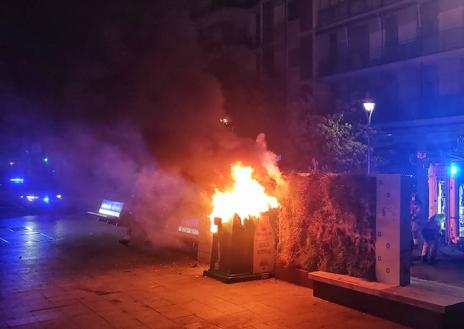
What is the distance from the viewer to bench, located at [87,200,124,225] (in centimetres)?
1789

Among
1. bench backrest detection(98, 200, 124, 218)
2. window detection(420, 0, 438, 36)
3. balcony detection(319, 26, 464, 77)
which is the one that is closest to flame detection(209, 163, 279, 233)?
bench backrest detection(98, 200, 124, 218)

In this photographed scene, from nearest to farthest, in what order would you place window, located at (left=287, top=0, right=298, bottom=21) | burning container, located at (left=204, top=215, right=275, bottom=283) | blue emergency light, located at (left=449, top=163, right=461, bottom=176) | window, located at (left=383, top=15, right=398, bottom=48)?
burning container, located at (left=204, top=215, right=275, bottom=283) < blue emergency light, located at (left=449, top=163, right=461, bottom=176) < window, located at (left=383, top=15, right=398, bottom=48) < window, located at (left=287, top=0, right=298, bottom=21)

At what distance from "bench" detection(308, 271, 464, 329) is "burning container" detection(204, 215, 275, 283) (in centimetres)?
144

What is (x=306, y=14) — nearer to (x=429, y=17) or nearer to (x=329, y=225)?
(x=429, y=17)

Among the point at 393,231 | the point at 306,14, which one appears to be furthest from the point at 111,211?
the point at 306,14

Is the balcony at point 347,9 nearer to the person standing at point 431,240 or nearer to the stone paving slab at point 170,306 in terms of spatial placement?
the person standing at point 431,240

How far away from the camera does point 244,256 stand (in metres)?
8.85

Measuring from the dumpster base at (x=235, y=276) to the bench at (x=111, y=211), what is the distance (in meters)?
9.42

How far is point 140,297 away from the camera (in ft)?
25.0

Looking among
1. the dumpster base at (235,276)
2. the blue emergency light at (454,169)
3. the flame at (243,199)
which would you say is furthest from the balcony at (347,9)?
the dumpster base at (235,276)

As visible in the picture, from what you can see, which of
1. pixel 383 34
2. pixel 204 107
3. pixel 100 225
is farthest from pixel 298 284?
pixel 383 34

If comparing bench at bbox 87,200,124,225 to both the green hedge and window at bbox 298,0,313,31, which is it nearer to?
the green hedge

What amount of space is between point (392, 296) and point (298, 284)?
228 cm

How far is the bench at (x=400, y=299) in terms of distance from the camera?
6031 mm
